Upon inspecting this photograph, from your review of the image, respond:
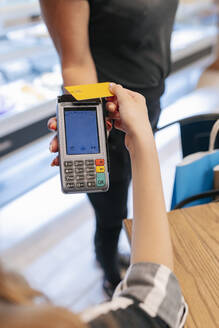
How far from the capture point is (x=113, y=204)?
134 centimetres

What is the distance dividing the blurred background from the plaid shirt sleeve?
3.05 feet

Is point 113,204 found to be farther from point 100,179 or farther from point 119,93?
point 119,93

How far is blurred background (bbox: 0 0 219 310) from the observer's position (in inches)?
64.6

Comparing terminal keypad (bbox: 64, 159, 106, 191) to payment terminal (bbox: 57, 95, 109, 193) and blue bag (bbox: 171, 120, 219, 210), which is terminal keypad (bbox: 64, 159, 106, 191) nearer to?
payment terminal (bbox: 57, 95, 109, 193)

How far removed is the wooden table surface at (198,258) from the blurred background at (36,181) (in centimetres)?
78

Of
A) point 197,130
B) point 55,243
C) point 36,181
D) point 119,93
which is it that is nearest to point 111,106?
point 119,93

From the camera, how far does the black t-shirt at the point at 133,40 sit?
1044 mm

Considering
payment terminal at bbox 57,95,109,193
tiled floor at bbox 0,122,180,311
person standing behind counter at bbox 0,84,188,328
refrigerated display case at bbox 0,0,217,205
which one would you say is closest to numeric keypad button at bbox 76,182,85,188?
payment terminal at bbox 57,95,109,193

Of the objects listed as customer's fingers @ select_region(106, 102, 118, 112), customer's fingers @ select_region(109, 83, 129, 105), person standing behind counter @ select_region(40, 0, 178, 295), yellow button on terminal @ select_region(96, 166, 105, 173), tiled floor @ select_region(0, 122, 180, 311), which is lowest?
tiled floor @ select_region(0, 122, 180, 311)

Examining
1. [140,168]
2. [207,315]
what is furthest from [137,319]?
[140,168]

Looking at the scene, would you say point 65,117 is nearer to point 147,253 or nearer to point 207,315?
point 147,253

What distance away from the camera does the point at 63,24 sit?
1.00 metres

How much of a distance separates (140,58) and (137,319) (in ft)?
2.69

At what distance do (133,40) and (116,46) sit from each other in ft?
0.18
